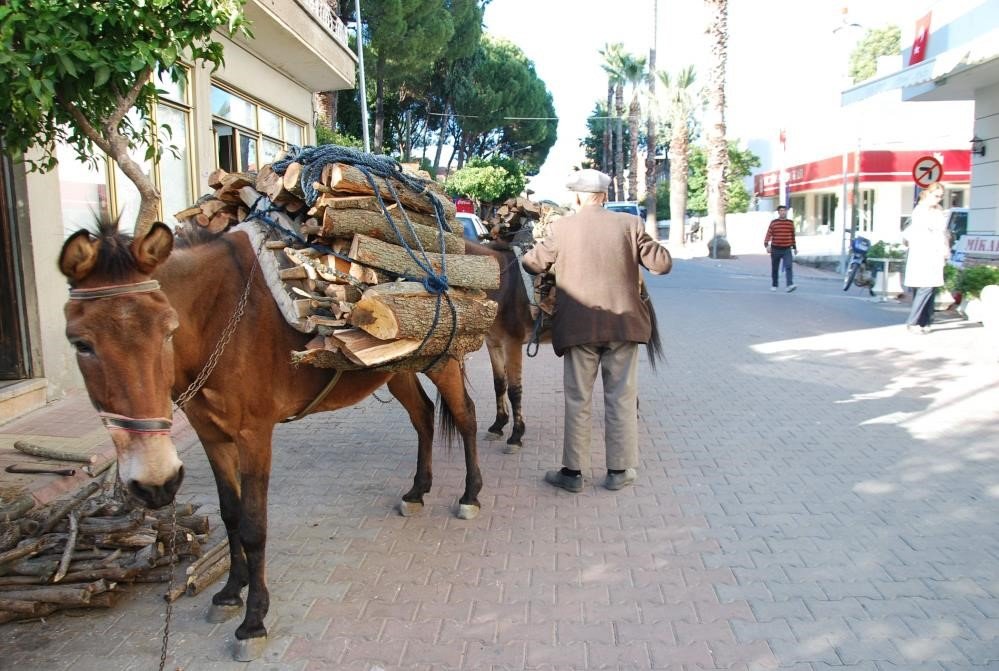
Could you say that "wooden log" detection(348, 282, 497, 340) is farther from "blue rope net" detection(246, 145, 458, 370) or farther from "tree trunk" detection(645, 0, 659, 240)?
"tree trunk" detection(645, 0, 659, 240)

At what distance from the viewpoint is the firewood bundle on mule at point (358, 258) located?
353 centimetres

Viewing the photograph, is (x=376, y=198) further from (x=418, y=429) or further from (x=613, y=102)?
(x=613, y=102)

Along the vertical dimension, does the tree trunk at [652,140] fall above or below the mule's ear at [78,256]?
above

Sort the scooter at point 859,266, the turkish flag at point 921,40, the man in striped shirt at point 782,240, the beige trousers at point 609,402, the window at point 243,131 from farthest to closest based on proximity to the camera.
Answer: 1. the scooter at point 859,266
2. the man in striped shirt at point 782,240
3. the turkish flag at point 921,40
4. the window at point 243,131
5. the beige trousers at point 609,402

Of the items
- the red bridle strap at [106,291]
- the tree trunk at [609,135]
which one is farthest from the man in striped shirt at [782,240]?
the tree trunk at [609,135]

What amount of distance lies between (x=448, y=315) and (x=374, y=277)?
0.48 m

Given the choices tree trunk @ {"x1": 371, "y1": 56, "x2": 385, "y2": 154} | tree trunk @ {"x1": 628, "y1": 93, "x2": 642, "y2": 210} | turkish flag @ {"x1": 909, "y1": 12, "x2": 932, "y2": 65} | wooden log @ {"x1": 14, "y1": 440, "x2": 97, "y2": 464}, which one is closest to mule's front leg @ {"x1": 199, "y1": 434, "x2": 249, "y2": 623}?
wooden log @ {"x1": 14, "y1": 440, "x2": 97, "y2": 464}

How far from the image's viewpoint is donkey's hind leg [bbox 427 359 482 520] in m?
4.91

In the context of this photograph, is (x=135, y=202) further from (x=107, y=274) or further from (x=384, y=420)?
(x=107, y=274)

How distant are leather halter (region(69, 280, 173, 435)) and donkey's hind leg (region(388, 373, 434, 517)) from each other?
2.39 metres

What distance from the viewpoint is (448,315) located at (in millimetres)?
4012

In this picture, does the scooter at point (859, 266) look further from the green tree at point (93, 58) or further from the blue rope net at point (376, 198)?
the green tree at point (93, 58)

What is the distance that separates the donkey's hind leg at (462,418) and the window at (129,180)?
8.72 ft

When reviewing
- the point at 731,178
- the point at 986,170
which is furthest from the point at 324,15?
the point at 731,178
